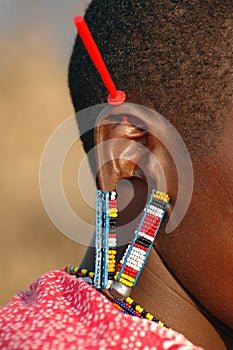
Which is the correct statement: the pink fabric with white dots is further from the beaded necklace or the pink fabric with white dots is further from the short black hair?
the short black hair

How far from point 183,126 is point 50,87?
3.52m

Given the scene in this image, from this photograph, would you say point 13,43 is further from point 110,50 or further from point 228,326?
point 228,326

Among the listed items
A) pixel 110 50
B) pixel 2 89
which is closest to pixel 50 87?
pixel 2 89

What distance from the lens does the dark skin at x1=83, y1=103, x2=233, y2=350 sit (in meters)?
2.04

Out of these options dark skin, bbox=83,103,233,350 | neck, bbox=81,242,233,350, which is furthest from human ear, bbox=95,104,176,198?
neck, bbox=81,242,233,350

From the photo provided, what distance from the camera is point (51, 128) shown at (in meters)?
5.27

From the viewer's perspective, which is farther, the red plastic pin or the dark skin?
the dark skin

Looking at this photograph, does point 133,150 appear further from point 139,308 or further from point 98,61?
point 139,308

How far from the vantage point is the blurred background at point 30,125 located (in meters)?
5.02

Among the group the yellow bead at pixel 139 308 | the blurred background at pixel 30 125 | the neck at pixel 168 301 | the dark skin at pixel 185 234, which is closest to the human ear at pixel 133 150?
the dark skin at pixel 185 234

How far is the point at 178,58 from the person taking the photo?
2.08m

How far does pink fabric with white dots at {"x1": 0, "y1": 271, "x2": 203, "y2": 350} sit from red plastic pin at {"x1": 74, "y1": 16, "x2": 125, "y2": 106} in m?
0.56

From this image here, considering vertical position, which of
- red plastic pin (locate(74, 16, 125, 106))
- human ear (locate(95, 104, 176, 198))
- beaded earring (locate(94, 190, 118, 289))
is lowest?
beaded earring (locate(94, 190, 118, 289))

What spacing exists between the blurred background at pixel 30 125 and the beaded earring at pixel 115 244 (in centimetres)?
246
